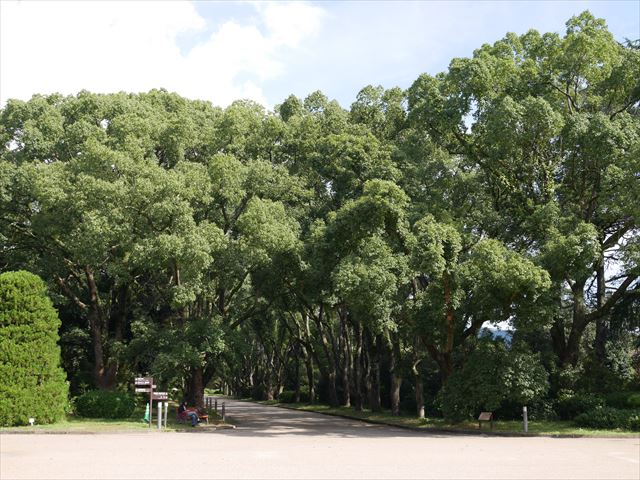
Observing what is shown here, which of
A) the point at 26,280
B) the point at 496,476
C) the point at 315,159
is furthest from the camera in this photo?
the point at 315,159

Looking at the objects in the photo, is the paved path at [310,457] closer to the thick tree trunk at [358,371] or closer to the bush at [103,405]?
the bush at [103,405]

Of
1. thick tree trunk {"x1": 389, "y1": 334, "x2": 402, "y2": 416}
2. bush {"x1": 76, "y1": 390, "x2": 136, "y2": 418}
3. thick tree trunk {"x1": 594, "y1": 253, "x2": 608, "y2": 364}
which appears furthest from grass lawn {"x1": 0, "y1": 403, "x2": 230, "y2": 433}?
thick tree trunk {"x1": 594, "y1": 253, "x2": 608, "y2": 364}

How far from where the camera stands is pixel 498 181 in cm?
2644

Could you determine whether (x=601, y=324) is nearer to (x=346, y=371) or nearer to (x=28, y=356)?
(x=346, y=371)

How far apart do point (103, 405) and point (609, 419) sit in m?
19.5

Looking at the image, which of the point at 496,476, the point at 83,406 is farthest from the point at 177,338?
the point at 496,476

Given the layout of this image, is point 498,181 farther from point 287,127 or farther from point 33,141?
point 33,141

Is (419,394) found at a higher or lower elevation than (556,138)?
lower

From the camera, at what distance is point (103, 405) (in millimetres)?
25641

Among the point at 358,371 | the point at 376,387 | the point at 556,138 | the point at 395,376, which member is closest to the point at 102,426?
the point at 395,376

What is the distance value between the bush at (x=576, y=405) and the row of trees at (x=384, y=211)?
105 centimetres

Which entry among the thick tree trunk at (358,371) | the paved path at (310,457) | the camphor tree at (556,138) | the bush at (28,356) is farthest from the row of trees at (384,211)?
the paved path at (310,457)

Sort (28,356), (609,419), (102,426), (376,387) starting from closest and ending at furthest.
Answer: (609,419)
(102,426)
(28,356)
(376,387)

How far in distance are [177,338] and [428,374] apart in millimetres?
15423
